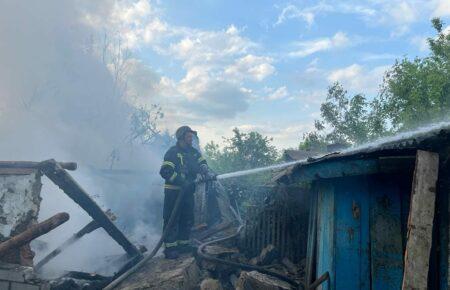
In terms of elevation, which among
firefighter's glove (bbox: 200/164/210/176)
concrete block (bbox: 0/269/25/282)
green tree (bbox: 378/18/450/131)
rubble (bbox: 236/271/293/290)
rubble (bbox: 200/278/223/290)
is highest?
green tree (bbox: 378/18/450/131)

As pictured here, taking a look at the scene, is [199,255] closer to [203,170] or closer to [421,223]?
[203,170]

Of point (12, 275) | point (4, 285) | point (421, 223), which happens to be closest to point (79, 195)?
point (12, 275)

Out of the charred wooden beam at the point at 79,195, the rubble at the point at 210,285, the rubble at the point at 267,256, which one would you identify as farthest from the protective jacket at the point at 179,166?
the rubble at the point at 210,285

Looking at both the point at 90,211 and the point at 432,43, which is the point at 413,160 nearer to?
the point at 90,211

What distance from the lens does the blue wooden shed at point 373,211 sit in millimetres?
2789

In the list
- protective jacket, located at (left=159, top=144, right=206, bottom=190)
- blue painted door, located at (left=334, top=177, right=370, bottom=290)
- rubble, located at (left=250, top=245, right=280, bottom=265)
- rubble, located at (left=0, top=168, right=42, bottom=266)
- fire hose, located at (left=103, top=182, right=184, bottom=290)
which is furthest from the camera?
protective jacket, located at (left=159, top=144, right=206, bottom=190)

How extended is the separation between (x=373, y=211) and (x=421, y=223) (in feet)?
4.04

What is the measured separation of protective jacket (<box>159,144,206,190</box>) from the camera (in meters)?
6.74

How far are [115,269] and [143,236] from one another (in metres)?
3.09

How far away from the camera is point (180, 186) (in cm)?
690

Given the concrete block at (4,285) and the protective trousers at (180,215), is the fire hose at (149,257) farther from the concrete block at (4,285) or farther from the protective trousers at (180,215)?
the concrete block at (4,285)

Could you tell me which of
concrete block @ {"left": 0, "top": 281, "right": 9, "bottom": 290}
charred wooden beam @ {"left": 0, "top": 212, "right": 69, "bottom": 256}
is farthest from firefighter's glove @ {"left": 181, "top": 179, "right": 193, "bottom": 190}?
concrete block @ {"left": 0, "top": 281, "right": 9, "bottom": 290}

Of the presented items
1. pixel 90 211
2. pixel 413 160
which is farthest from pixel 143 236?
pixel 413 160

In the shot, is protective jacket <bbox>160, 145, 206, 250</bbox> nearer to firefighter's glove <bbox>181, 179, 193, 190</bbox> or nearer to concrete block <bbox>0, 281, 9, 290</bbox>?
firefighter's glove <bbox>181, 179, 193, 190</bbox>
